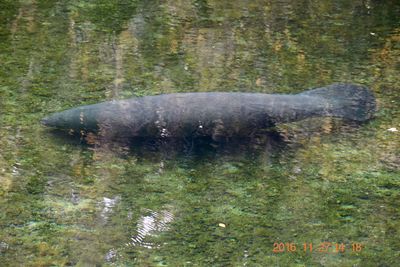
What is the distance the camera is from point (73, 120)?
358 centimetres

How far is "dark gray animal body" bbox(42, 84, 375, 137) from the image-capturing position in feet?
11.7

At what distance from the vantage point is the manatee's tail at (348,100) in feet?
12.7

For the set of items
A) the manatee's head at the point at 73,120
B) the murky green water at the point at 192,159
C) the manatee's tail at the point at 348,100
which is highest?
the manatee's tail at the point at 348,100

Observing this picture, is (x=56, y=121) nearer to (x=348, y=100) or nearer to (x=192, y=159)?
(x=192, y=159)

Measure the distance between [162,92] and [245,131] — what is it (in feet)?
2.16

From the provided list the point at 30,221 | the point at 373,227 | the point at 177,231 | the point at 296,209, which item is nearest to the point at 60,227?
Answer: the point at 30,221

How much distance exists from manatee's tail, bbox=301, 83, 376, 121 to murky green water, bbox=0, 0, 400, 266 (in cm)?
6

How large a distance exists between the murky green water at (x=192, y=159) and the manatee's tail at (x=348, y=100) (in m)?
0.06

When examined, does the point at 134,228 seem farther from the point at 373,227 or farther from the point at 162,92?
the point at 162,92

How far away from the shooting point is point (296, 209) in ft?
10.1
